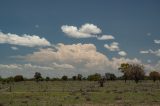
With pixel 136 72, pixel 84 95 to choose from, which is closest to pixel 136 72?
pixel 136 72

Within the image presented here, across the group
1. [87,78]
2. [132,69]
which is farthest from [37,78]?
[132,69]

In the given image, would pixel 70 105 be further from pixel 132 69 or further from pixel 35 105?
pixel 132 69

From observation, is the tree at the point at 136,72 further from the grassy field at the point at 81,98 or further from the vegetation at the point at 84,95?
the grassy field at the point at 81,98

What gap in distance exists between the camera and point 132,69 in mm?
108500

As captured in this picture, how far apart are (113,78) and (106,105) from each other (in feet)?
384

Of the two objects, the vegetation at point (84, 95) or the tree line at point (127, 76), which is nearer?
the vegetation at point (84, 95)

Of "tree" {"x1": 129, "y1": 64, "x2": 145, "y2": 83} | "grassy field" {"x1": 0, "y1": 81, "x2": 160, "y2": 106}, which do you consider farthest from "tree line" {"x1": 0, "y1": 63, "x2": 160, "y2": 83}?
"grassy field" {"x1": 0, "y1": 81, "x2": 160, "y2": 106}

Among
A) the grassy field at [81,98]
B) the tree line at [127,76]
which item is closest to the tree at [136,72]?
the tree line at [127,76]

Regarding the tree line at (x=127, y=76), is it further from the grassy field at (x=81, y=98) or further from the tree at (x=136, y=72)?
the grassy field at (x=81, y=98)

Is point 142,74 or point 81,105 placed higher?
point 142,74

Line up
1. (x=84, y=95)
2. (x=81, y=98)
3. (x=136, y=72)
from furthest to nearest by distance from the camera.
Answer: (x=136, y=72), (x=84, y=95), (x=81, y=98)

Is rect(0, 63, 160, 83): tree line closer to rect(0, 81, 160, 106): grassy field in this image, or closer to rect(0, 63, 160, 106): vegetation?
rect(0, 63, 160, 106): vegetation

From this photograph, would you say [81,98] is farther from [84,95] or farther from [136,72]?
[136,72]

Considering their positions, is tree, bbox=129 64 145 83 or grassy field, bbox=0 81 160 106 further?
tree, bbox=129 64 145 83
